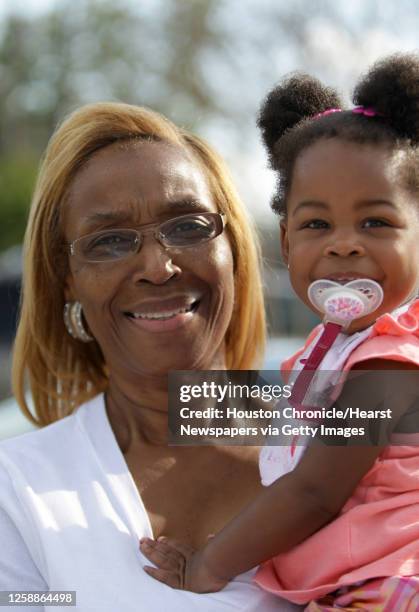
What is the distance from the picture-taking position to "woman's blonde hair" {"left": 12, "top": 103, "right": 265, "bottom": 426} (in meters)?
3.04

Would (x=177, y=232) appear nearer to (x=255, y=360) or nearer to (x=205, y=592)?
(x=255, y=360)

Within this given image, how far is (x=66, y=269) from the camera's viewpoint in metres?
3.18

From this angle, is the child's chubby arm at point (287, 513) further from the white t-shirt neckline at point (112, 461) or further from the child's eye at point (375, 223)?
the child's eye at point (375, 223)

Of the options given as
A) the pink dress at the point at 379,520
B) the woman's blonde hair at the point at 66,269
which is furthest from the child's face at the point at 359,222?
the woman's blonde hair at the point at 66,269

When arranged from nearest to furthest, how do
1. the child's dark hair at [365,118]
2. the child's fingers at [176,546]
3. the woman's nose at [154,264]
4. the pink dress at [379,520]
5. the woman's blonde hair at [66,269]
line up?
the pink dress at [379,520], the child's dark hair at [365,118], the child's fingers at [176,546], the woman's nose at [154,264], the woman's blonde hair at [66,269]

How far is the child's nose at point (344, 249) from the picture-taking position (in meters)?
2.19

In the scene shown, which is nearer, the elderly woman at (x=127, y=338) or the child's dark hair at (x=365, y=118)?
the child's dark hair at (x=365, y=118)

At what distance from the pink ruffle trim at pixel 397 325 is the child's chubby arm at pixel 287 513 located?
8 cm

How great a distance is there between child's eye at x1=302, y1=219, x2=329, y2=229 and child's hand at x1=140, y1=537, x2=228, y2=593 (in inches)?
33.5

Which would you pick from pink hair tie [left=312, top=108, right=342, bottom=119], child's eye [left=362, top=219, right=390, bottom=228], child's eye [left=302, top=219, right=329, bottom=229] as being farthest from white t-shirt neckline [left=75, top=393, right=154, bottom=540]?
pink hair tie [left=312, top=108, right=342, bottom=119]

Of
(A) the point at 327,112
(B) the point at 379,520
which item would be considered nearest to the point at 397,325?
(B) the point at 379,520

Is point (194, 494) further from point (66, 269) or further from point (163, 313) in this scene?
point (66, 269)

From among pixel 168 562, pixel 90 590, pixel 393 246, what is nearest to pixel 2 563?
pixel 90 590

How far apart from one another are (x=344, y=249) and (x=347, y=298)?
11cm
